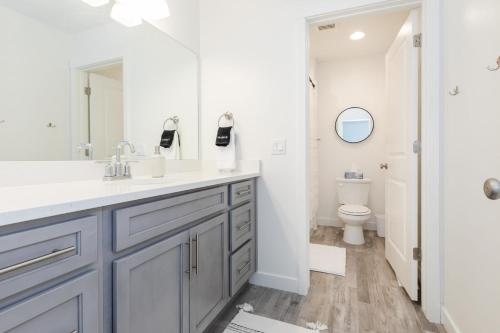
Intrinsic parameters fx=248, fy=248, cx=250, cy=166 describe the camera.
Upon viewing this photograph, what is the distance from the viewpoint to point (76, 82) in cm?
124

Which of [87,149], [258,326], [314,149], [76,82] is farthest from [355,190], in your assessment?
[76,82]

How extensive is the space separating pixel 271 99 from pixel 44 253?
1.58 metres

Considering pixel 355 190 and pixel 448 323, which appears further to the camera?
pixel 355 190

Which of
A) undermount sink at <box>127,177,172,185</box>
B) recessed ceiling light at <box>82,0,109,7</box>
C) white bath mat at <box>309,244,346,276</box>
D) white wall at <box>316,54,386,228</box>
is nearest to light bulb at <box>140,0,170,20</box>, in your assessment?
recessed ceiling light at <box>82,0,109,7</box>

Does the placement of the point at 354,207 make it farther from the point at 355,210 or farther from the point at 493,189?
the point at 493,189

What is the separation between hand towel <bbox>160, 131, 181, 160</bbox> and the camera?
1822 millimetres

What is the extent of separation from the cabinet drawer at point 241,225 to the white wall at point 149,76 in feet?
2.18

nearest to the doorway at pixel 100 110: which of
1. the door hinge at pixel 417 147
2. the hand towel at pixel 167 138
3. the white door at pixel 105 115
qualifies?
the white door at pixel 105 115

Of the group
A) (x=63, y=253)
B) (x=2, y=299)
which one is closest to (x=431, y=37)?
(x=63, y=253)

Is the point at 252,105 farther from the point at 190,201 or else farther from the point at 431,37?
the point at 431,37

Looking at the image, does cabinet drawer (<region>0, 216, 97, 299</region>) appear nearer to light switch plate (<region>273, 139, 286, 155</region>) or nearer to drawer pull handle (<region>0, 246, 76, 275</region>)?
drawer pull handle (<region>0, 246, 76, 275</region>)

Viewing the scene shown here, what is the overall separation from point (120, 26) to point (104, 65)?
0.90ft

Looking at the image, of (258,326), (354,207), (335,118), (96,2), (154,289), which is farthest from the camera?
(335,118)

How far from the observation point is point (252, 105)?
6.26 ft
